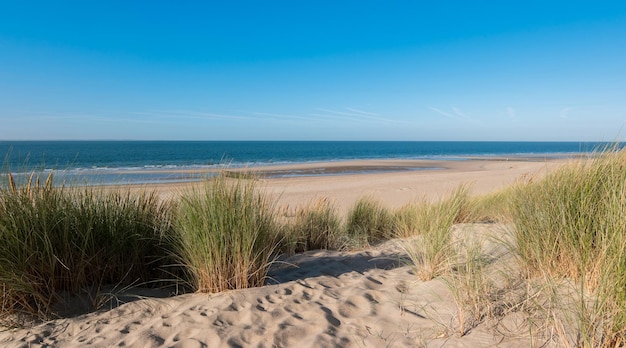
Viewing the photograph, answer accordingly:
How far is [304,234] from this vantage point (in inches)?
233

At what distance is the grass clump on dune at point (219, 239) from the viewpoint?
3.32 m

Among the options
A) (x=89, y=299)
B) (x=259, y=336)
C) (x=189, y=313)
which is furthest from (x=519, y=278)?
(x=89, y=299)

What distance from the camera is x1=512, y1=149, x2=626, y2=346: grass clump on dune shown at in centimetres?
200

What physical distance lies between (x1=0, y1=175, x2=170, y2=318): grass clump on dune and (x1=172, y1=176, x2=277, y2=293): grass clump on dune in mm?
544

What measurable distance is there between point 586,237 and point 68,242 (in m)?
4.55

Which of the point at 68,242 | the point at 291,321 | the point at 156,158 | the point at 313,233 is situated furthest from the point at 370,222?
the point at 156,158

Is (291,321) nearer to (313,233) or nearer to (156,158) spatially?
(313,233)

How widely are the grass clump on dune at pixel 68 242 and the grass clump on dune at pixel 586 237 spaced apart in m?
3.71

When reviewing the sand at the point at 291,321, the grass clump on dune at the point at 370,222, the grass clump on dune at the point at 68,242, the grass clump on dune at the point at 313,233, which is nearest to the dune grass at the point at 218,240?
the grass clump on dune at the point at 68,242

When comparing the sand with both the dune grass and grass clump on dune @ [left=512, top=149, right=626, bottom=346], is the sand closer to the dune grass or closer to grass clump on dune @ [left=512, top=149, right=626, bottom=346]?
the dune grass

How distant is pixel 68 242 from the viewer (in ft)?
10.7

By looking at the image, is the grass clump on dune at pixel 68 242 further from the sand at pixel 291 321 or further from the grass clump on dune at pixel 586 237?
the grass clump on dune at pixel 586 237

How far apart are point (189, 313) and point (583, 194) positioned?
3682mm

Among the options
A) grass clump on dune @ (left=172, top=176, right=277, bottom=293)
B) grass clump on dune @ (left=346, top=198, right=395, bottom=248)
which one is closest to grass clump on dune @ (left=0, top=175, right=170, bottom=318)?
grass clump on dune @ (left=172, top=176, right=277, bottom=293)
